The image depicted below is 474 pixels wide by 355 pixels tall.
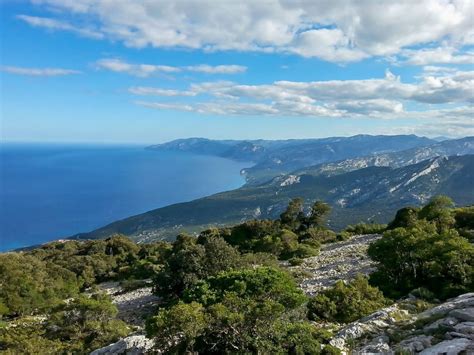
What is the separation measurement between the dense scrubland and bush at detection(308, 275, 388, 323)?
2.2 inches

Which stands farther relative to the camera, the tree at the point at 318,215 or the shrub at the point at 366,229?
the tree at the point at 318,215

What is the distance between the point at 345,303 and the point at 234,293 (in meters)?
7.26

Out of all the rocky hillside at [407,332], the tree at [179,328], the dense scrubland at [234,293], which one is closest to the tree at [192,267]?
the dense scrubland at [234,293]

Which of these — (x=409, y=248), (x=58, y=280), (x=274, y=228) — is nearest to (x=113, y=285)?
(x=58, y=280)

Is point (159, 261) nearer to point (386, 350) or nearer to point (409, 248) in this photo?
point (409, 248)

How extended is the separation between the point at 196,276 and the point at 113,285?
17030mm

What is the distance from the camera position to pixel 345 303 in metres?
20.6

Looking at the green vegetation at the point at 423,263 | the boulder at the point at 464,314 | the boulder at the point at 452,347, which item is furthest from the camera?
the green vegetation at the point at 423,263

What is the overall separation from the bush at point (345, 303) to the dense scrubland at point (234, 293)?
56 mm

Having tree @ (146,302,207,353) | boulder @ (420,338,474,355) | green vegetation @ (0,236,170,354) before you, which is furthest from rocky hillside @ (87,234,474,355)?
green vegetation @ (0,236,170,354)

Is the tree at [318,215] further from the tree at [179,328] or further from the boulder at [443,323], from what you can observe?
the tree at [179,328]

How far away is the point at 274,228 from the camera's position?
5256 cm

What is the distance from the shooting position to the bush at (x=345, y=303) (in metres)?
20.0

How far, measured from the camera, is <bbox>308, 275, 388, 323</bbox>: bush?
20.0 m
